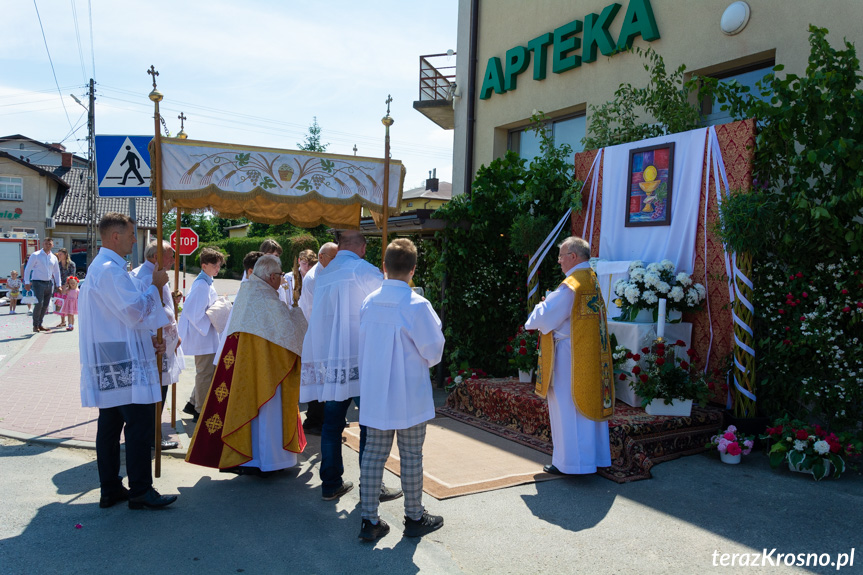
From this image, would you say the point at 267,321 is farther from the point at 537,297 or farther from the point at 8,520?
the point at 537,297

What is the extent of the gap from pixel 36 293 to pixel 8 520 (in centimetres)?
1189

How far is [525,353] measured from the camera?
7301 millimetres

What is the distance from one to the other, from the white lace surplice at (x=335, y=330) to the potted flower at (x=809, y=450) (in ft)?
11.9

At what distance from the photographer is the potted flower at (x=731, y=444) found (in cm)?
555

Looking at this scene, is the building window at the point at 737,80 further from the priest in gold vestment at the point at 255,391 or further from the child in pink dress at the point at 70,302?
the child in pink dress at the point at 70,302

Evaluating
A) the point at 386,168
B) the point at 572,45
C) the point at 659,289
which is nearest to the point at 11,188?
the point at 572,45

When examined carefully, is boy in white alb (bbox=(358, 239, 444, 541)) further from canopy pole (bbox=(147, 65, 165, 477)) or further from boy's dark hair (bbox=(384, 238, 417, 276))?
canopy pole (bbox=(147, 65, 165, 477))

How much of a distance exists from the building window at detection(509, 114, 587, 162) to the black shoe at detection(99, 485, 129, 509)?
7.10m

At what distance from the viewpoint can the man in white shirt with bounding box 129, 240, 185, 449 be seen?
5266 mm

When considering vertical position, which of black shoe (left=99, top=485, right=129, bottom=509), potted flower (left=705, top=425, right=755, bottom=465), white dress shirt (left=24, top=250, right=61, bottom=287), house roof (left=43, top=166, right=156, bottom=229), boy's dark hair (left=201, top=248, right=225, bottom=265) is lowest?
black shoe (left=99, top=485, right=129, bottom=509)

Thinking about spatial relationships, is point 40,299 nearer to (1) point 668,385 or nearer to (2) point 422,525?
(2) point 422,525

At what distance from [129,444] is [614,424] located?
12.7 feet

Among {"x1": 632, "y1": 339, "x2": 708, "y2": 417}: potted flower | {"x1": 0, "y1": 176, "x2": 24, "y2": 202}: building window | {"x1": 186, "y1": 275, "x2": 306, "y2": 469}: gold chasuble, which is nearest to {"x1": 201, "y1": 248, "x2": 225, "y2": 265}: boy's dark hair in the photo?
{"x1": 186, "y1": 275, "x2": 306, "y2": 469}: gold chasuble

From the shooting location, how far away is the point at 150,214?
42.6 m
